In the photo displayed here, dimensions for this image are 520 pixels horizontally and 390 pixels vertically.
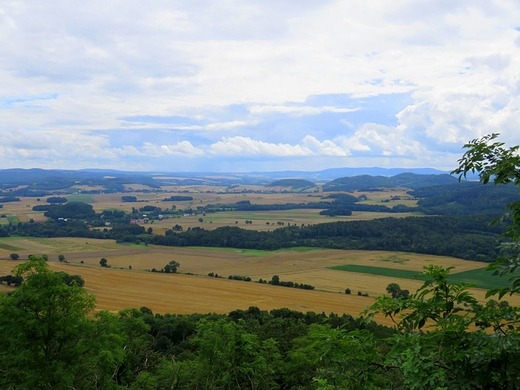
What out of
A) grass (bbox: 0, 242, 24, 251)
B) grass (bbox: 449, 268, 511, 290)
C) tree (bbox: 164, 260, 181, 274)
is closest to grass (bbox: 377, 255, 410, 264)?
grass (bbox: 449, 268, 511, 290)

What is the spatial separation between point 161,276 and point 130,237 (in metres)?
43.2

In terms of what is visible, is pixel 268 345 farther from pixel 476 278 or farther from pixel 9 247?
pixel 9 247

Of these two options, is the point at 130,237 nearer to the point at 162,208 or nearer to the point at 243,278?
the point at 243,278

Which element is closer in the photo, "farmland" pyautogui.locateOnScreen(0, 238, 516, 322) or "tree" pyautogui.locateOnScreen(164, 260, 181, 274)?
"farmland" pyautogui.locateOnScreen(0, 238, 516, 322)

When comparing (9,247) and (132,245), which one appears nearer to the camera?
(9,247)

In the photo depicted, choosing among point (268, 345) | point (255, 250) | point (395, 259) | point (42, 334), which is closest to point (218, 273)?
point (255, 250)

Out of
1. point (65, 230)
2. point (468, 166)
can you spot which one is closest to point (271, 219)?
point (65, 230)

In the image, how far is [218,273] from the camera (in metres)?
68.8

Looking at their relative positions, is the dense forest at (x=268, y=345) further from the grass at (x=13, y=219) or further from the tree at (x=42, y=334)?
the grass at (x=13, y=219)

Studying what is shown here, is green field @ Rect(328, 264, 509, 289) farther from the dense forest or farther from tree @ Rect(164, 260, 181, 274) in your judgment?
the dense forest

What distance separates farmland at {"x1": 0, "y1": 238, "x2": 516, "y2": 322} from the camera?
167 ft

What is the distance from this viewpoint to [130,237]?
105125mm

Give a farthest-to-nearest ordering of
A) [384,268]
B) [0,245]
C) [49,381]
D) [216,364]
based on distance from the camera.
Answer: [0,245] < [384,268] < [216,364] < [49,381]

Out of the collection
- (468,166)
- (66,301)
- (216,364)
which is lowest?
(216,364)
